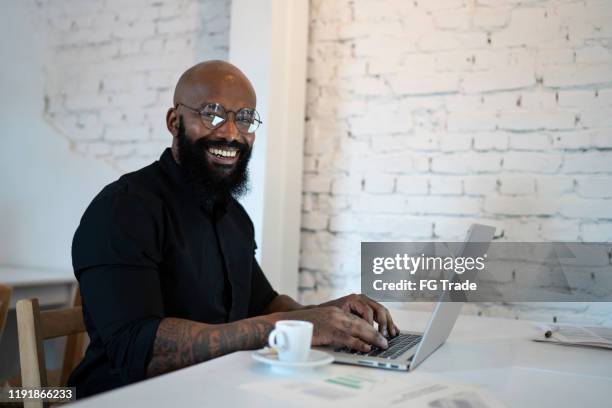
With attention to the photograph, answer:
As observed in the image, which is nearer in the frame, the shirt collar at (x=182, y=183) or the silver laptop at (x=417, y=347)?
the silver laptop at (x=417, y=347)

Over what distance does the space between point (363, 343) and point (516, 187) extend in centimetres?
112

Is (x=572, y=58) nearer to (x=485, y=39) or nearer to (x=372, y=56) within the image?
(x=485, y=39)

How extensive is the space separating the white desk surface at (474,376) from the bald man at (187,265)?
0.40ft

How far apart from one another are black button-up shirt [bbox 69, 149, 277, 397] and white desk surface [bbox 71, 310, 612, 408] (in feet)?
0.75

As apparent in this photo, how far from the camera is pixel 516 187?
1.98 metres

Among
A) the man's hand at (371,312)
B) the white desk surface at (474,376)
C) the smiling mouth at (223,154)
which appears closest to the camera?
the white desk surface at (474,376)

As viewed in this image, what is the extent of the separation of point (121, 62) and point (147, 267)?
1631mm

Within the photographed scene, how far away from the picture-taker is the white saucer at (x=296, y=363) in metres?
0.91

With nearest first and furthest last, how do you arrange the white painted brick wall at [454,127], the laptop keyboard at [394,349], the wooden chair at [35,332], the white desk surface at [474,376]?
the white desk surface at [474,376]
the laptop keyboard at [394,349]
the wooden chair at [35,332]
the white painted brick wall at [454,127]

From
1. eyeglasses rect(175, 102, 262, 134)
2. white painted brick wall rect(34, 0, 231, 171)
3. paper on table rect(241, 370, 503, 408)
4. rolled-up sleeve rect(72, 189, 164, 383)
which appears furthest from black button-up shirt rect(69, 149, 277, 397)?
white painted brick wall rect(34, 0, 231, 171)

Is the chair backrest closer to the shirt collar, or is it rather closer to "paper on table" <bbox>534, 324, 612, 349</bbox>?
the shirt collar

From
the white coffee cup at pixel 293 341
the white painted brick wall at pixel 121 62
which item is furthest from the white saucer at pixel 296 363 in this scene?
the white painted brick wall at pixel 121 62

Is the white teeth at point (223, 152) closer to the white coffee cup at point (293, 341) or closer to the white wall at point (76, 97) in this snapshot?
the white coffee cup at point (293, 341)

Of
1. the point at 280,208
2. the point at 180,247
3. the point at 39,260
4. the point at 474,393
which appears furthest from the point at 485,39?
the point at 39,260
